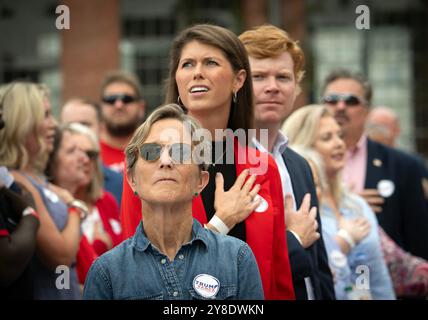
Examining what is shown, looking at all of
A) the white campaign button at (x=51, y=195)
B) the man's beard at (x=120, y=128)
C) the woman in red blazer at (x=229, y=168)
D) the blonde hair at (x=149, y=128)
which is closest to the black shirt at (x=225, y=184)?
the woman in red blazer at (x=229, y=168)

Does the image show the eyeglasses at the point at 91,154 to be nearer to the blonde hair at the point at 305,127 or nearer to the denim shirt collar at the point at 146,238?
the blonde hair at the point at 305,127

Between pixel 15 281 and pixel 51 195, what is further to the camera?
pixel 51 195

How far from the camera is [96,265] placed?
131 inches

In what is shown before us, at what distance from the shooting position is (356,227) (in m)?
5.86

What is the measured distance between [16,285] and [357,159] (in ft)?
10.9

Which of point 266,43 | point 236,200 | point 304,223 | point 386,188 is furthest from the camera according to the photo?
point 386,188

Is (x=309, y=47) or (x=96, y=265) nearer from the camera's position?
(x=96, y=265)

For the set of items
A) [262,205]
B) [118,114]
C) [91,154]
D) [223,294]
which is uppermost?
[118,114]

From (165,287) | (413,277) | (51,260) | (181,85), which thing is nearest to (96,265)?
(165,287)

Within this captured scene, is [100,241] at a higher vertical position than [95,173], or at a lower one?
lower

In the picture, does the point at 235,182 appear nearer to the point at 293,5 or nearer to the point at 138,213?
the point at 138,213

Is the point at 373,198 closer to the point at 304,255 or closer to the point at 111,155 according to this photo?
the point at 111,155

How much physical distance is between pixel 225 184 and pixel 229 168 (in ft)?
0.24

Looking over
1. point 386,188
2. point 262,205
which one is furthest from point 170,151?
point 386,188
